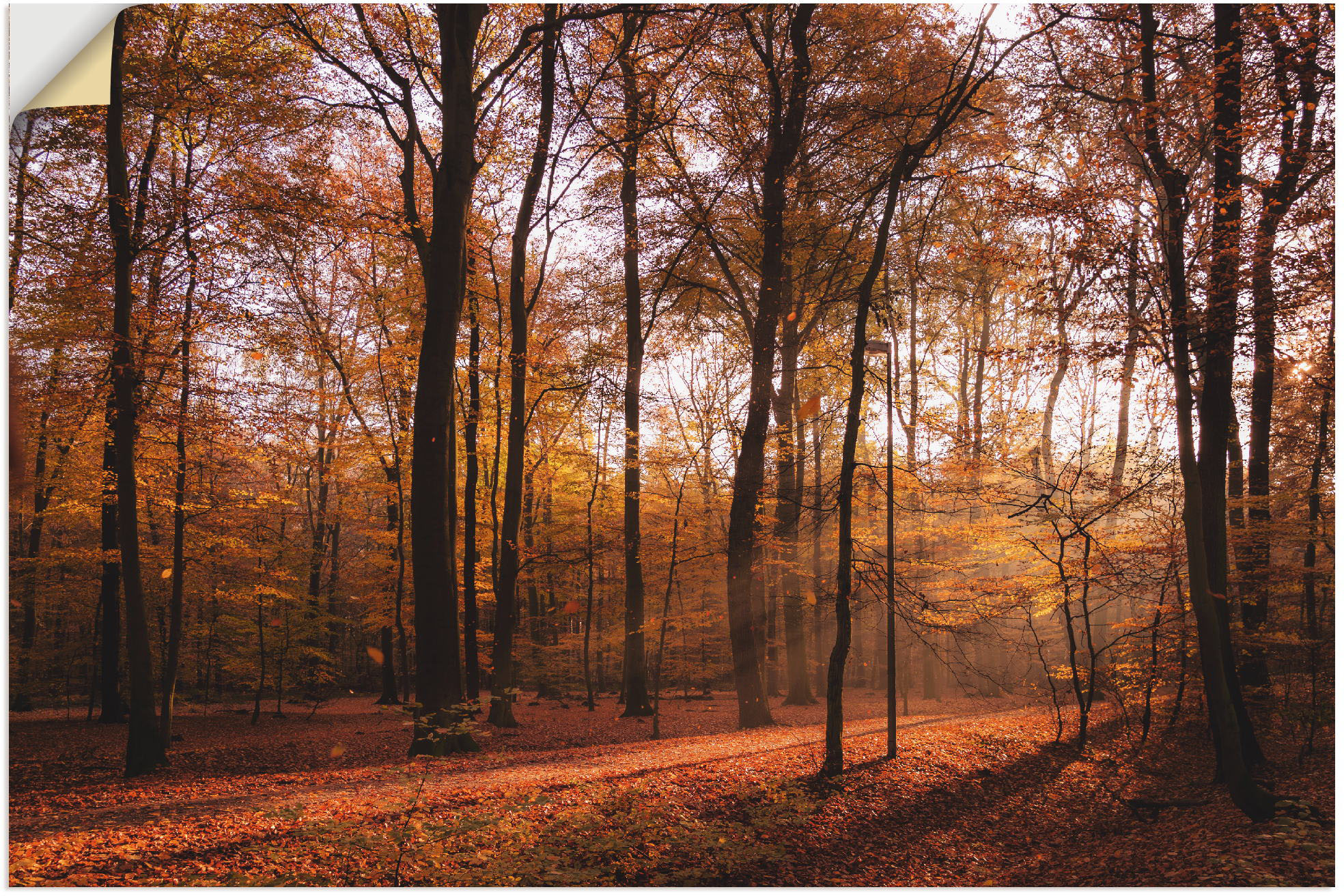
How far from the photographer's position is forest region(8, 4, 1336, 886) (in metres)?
4.46

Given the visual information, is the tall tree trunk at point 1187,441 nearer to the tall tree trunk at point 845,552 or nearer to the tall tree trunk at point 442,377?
the tall tree trunk at point 845,552

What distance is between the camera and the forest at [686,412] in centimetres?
446

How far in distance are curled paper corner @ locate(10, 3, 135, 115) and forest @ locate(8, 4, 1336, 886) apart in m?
0.49

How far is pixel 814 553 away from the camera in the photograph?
14945 mm

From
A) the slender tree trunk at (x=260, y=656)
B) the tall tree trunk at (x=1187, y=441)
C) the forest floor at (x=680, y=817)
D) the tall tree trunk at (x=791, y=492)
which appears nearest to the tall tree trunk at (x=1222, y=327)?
the tall tree trunk at (x=1187, y=441)

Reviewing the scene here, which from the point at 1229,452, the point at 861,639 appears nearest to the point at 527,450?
the point at 1229,452

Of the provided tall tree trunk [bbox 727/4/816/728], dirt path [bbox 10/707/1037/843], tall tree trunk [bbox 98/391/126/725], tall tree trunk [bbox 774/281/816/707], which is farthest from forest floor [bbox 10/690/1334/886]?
tall tree trunk [bbox 774/281/816/707]

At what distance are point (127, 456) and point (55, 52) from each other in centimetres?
349

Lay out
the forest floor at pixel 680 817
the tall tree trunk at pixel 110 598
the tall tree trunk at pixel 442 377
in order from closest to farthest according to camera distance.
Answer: the forest floor at pixel 680 817 → the tall tree trunk at pixel 442 377 → the tall tree trunk at pixel 110 598

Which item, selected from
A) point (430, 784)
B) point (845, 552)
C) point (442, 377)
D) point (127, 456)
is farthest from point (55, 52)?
point (845, 552)

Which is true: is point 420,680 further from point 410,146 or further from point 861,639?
point 861,639

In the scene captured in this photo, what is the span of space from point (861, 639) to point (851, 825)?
1855cm

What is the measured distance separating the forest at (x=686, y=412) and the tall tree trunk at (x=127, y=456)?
0.04m

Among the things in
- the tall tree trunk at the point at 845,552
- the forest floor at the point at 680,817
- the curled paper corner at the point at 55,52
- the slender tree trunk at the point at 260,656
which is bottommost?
the slender tree trunk at the point at 260,656
